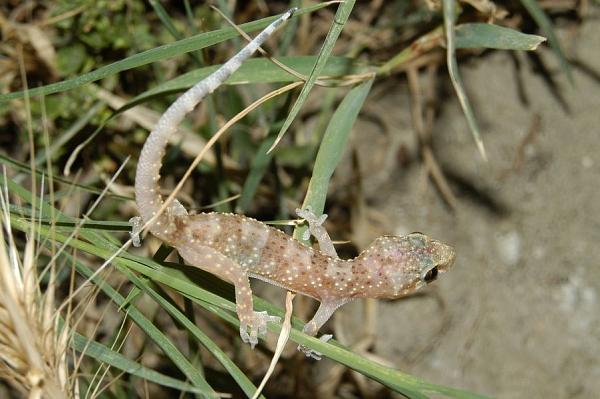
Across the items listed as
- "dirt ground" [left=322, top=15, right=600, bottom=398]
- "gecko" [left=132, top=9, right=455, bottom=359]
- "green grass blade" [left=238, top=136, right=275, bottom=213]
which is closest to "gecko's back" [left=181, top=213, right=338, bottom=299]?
"gecko" [left=132, top=9, right=455, bottom=359]

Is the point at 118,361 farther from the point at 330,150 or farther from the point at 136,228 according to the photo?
the point at 330,150

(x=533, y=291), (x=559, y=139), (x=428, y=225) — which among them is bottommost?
(x=533, y=291)

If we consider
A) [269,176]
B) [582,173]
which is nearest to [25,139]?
[269,176]

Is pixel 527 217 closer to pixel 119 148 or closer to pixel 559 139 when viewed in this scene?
pixel 559 139

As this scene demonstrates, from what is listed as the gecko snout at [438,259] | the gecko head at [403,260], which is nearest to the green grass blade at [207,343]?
the gecko head at [403,260]

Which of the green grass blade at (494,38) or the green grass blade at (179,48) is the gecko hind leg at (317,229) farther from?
the green grass blade at (494,38)
